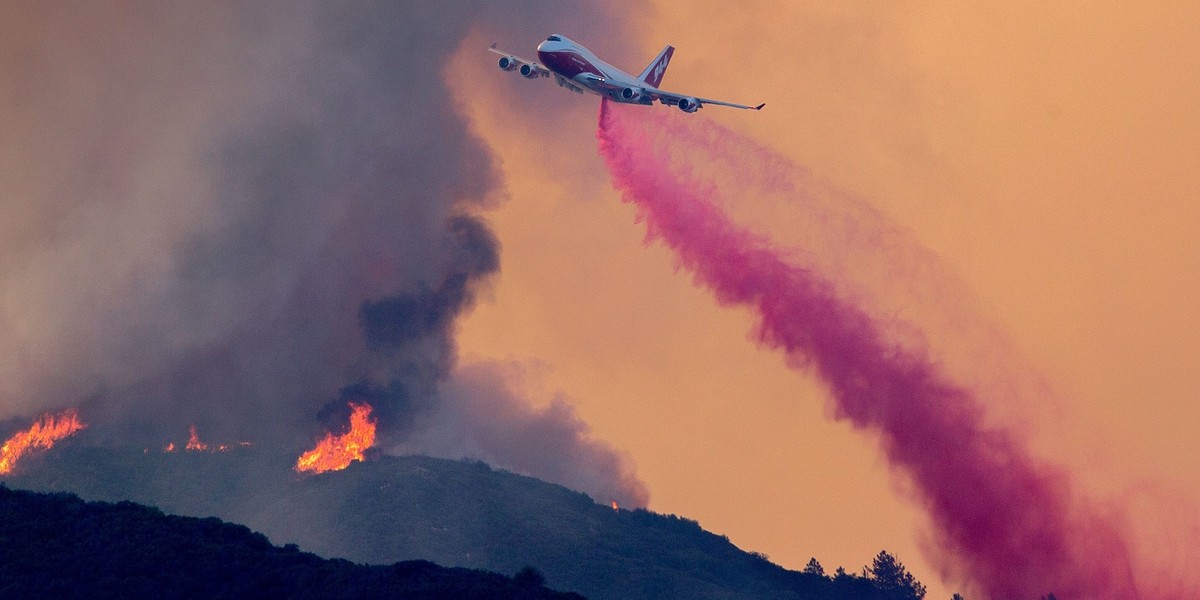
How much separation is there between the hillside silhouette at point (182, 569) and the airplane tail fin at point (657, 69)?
153 ft

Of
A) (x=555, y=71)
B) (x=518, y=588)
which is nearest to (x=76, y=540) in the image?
(x=518, y=588)

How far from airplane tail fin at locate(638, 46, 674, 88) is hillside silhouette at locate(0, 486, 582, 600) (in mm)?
46773

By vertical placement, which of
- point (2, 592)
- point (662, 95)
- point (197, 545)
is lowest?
point (2, 592)

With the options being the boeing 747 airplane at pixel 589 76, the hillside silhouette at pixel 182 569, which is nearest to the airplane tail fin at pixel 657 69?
the boeing 747 airplane at pixel 589 76

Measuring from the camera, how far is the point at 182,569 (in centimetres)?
13625

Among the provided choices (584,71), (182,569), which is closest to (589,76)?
(584,71)

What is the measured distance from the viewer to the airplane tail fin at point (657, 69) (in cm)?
15945

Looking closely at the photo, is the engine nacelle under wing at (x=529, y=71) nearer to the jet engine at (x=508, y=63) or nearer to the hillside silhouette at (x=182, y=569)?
the jet engine at (x=508, y=63)

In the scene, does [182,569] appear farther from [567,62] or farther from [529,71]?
[567,62]

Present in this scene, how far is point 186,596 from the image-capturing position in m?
132

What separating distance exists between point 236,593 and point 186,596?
3.82 metres

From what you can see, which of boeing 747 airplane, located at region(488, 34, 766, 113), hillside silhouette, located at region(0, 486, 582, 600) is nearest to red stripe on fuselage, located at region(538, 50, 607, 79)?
boeing 747 airplane, located at region(488, 34, 766, 113)

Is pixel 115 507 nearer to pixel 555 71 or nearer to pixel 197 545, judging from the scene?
pixel 197 545

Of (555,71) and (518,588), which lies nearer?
(518,588)
